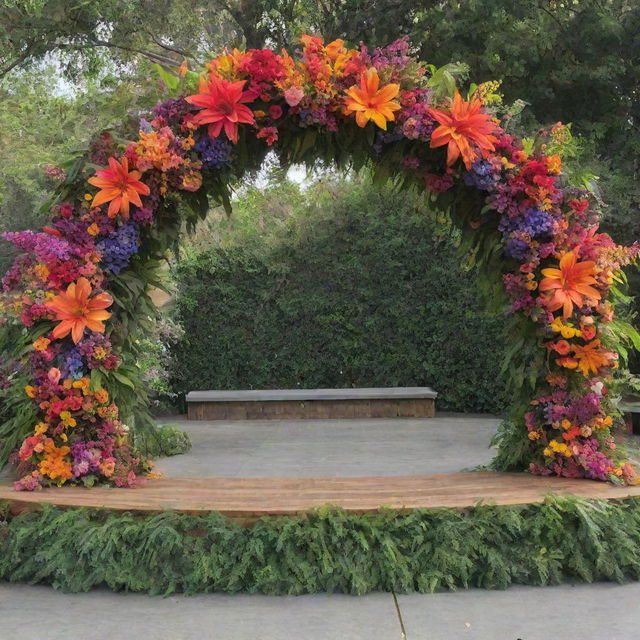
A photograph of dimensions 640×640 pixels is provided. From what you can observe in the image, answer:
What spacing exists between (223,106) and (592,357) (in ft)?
7.54

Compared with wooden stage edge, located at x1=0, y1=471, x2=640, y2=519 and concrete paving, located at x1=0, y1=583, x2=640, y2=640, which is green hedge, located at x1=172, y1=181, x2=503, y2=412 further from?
concrete paving, located at x1=0, y1=583, x2=640, y2=640

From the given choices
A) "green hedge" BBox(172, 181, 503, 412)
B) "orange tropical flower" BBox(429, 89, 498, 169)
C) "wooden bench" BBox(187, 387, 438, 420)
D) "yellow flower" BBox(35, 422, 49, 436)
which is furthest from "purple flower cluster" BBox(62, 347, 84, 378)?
"green hedge" BBox(172, 181, 503, 412)

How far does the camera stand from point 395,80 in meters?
3.74

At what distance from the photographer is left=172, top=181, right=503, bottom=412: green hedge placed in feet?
33.4

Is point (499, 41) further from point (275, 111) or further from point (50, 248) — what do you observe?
point (50, 248)

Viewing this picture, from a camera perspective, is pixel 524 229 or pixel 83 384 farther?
pixel 524 229

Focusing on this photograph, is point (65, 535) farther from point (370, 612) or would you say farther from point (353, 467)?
point (353, 467)

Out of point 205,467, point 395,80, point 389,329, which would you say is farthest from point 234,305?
point 395,80

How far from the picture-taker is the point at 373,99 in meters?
3.64

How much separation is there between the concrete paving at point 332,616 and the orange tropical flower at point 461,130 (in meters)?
2.12

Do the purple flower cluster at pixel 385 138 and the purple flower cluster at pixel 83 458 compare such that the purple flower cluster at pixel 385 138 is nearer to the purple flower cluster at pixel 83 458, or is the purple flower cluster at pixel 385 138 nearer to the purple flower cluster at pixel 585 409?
the purple flower cluster at pixel 585 409

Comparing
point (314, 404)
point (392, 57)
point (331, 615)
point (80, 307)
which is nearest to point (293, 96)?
point (392, 57)

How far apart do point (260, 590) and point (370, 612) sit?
20.9 inches

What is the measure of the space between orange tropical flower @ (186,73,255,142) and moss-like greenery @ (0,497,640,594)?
1.88m
